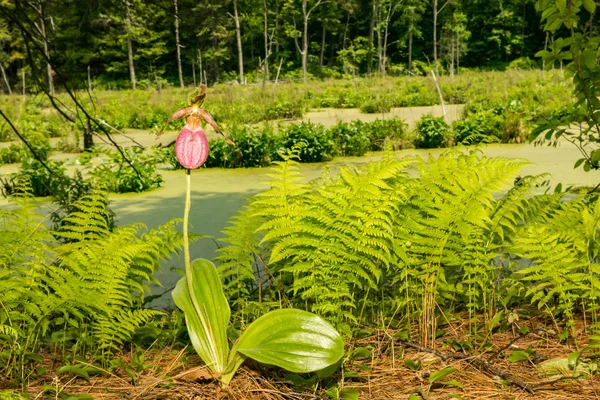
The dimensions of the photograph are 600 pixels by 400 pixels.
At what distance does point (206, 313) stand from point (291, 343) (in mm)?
280

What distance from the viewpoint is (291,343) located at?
1.51 metres

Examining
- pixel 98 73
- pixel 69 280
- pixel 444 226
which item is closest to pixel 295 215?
pixel 444 226

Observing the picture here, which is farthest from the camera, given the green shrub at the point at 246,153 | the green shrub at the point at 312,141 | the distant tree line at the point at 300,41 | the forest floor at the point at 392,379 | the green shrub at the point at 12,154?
the distant tree line at the point at 300,41

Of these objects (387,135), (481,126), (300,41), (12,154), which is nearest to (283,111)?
(387,135)

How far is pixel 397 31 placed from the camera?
42875 mm

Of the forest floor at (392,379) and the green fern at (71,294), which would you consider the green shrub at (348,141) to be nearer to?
the green fern at (71,294)

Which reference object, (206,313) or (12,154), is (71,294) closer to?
(206,313)

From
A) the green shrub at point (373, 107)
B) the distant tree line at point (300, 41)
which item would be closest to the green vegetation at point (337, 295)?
the green shrub at point (373, 107)

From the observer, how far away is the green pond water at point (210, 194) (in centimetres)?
387

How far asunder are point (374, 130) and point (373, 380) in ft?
21.6

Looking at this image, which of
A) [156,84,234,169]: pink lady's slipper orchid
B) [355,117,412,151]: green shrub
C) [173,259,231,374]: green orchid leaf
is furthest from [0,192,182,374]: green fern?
[355,117,412,151]: green shrub

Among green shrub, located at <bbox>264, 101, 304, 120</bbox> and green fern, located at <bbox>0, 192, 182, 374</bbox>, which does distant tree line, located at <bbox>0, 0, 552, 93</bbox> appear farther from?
green fern, located at <bbox>0, 192, 182, 374</bbox>

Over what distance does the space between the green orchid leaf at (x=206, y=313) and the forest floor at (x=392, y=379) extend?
0.19ft

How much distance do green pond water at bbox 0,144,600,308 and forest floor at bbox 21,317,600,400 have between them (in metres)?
1.11
